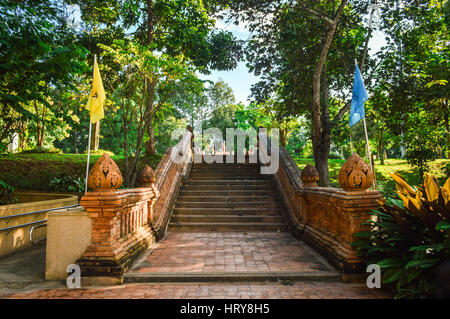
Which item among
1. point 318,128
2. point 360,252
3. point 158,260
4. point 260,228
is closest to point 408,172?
point 318,128

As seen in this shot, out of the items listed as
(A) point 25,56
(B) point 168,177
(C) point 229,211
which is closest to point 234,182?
(C) point 229,211

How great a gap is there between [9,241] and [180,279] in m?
4.39

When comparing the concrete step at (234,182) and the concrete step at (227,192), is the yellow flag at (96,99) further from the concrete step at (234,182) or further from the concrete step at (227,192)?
the concrete step at (234,182)

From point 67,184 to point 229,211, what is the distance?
7631 millimetres

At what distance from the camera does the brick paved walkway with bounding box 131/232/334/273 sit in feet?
14.4

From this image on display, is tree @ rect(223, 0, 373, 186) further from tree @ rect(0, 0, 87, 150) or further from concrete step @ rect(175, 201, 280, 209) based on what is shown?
tree @ rect(0, 0, 87, 150)

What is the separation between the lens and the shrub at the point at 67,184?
1098 centimetres

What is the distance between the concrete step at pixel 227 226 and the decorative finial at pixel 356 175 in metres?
3.43

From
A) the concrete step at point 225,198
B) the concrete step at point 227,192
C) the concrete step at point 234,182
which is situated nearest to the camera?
the concrete step at point 225,198

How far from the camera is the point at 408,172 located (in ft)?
51.5

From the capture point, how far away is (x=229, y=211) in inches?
313

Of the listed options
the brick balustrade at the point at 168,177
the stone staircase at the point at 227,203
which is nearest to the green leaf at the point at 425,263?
the stone staircase at the point at 227,203

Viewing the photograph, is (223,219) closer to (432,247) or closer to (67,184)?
(432,247)
